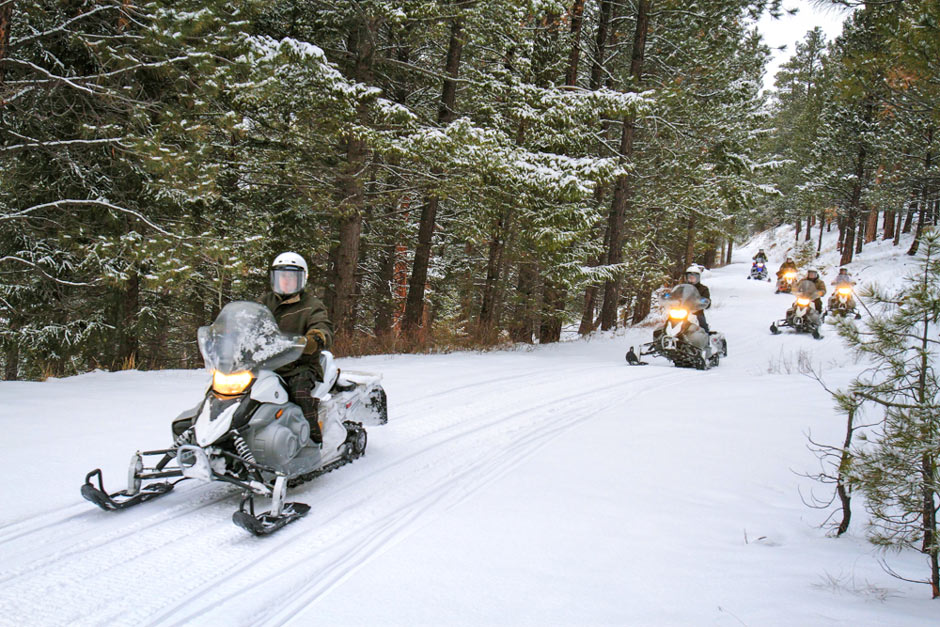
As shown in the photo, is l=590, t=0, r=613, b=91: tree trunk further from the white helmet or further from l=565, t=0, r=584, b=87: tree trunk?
the white helmet

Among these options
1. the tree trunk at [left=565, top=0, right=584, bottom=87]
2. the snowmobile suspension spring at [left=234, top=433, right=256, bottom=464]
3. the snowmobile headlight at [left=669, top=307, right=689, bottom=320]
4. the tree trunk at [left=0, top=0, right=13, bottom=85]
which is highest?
the tree trunk at [left=565, top=0, right=584, bottom=87]

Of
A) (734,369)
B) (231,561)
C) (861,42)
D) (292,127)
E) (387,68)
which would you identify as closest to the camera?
(231,561)

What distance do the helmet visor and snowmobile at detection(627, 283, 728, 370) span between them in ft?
28.3

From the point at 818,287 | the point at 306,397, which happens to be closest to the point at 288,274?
the point at 306,397

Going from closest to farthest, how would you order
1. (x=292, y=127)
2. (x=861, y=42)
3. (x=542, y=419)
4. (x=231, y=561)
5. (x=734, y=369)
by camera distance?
(x=231, y=561)
(x=542, y=419)
(x=292, y=127)
(x=734, y=369)
(x=861, y=42)

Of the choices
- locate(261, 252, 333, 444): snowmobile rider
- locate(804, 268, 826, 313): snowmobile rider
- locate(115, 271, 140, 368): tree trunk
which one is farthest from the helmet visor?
locate(804, 268, 826, 313): snowmobile rider

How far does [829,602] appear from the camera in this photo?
3.08 meters

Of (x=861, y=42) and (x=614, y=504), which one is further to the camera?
(x=861, y=42)

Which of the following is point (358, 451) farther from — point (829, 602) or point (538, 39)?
point (538, 39)

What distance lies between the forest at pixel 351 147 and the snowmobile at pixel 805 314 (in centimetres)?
314

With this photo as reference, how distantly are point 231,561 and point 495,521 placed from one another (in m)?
1.78

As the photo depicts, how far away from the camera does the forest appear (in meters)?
8.07

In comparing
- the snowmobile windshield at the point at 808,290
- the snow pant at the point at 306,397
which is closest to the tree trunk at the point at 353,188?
the snow pant at the point at 306,397

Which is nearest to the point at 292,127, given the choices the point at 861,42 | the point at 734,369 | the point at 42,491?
the point at 42,491
